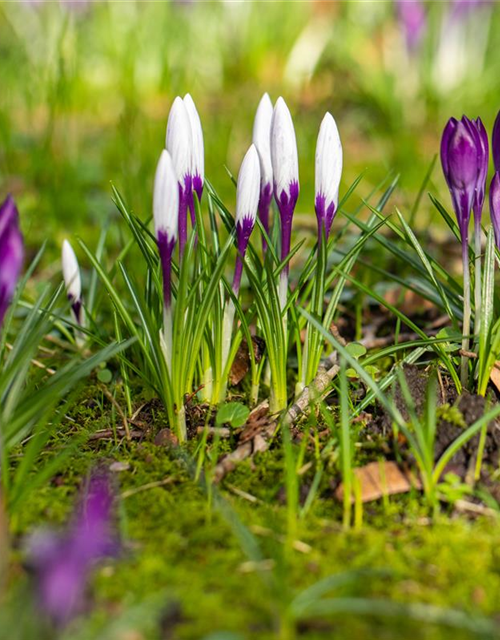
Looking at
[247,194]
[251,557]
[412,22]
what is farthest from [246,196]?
[412,22]

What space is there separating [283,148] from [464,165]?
0.40 m

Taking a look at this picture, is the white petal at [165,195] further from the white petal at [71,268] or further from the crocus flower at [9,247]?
the white petal at [71,268]

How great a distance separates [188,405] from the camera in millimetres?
1919

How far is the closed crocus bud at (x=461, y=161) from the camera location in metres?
1.69

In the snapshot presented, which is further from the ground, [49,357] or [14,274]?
[14,274]

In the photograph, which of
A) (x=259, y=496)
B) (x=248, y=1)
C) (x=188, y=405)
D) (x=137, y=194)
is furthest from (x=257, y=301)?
(x=248, y=1)

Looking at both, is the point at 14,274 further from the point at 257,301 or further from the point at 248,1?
the point at 248,1

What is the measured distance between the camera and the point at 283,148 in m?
1.75

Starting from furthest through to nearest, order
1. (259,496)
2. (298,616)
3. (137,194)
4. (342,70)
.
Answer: (342,70), (137,194), (259,496), (298,616)

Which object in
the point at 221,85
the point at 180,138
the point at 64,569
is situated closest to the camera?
the point at 64,569

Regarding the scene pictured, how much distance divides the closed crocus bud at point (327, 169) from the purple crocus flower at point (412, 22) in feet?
11.7

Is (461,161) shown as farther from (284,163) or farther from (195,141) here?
(195,141)

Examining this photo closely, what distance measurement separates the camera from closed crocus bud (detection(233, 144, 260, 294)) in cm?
171

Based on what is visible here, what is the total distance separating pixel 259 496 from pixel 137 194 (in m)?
1.83
